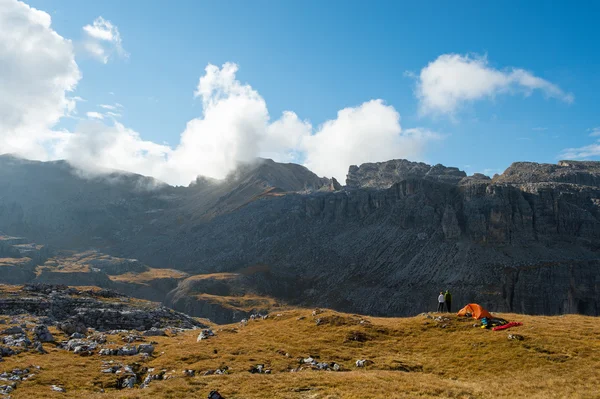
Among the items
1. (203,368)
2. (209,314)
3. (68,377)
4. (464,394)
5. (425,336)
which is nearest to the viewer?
(464,394)

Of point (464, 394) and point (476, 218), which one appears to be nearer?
point (464, 394)

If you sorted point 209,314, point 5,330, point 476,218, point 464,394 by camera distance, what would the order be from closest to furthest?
point 464,394 < point 5,330 < point 209,314 < point 476,218

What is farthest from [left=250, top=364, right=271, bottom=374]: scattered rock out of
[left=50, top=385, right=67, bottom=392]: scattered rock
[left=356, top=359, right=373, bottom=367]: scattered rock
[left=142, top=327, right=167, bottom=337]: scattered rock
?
A: [left=142, top=327, right=167, bottom=337]: scattered rock

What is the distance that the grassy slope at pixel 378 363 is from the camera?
27.0m

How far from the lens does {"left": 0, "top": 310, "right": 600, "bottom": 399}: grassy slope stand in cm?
2705

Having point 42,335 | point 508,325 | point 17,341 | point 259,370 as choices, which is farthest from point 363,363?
point 42,335

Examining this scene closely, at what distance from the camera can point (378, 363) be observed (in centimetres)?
3559

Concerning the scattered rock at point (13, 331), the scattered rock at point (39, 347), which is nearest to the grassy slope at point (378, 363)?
the scattered rock at point (39, 347)

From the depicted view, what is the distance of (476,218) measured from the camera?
19825 centimetres

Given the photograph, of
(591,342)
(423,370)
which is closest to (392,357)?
(423,370)

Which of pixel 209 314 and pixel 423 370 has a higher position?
pixel 423 370

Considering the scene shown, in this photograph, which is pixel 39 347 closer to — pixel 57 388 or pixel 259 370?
pixel 57 388

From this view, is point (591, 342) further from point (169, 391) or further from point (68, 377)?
point (68, 377)

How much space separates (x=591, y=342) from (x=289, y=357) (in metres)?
26.7
